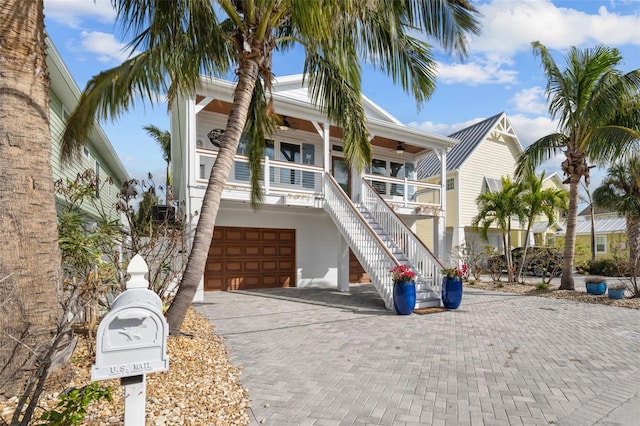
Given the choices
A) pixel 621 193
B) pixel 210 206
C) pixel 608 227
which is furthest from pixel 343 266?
pixel 608 227

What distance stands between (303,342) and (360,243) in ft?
14.6

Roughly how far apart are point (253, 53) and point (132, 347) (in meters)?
5.24

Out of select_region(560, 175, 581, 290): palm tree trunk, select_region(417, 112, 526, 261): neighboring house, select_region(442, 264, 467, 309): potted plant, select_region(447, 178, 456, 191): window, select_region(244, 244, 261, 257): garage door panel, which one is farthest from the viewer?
select_region(447, 178, 456, 191): window

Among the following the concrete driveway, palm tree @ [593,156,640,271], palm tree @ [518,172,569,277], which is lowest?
the concrete driveway

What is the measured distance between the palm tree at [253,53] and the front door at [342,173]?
6.55 meters

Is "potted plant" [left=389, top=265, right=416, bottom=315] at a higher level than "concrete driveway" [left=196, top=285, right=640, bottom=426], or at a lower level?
higher

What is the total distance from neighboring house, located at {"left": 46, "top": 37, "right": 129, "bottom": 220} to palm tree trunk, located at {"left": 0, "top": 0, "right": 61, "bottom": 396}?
229 centimetres

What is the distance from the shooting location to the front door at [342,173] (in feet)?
47.9

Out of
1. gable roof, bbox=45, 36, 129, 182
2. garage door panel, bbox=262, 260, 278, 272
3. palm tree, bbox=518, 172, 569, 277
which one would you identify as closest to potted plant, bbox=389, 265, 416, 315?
garage door panel, bbox=262, 260, 278, 272

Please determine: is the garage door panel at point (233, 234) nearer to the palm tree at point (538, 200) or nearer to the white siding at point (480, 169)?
the palm tree at point (538, 200)

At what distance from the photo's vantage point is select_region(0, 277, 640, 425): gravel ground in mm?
3094

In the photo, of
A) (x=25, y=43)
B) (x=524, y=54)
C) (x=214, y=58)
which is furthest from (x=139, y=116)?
(x=524, y=54)

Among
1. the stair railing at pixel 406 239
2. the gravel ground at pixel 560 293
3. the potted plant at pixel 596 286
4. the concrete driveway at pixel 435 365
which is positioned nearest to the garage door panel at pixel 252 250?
the concrete driveway at pixel 435 365

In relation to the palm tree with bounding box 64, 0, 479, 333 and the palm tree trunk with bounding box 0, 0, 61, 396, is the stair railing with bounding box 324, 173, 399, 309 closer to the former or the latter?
the palm tree with bounding box 64, 0, 479, 333
